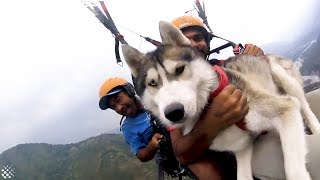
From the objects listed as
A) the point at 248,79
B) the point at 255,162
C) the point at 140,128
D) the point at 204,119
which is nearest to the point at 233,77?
the point at 248,79

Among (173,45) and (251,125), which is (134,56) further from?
(251,125)

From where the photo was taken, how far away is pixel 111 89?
28.5 ft

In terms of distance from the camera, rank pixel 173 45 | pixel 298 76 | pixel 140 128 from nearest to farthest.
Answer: pixel 173 45 → pixel 298 76 → pixel 140 128

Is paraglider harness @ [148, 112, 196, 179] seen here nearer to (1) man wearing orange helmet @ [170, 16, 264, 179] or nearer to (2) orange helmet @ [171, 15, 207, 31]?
(1) man wearing orange helmet @ [170, 16, 264, 179]

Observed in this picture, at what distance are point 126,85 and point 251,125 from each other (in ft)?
14.2

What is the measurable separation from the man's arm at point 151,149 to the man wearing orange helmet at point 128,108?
0.26m

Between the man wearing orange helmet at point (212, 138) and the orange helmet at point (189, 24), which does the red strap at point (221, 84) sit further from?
the orange helmet at point (189, 24)

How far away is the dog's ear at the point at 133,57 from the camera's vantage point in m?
5.78

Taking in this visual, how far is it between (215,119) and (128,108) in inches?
153

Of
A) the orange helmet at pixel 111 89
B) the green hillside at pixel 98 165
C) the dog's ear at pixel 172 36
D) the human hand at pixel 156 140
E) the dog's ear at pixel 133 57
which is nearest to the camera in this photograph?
the dog's ear at pixel 172 36

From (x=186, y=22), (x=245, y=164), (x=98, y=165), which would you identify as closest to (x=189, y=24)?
(x=186, y=22)

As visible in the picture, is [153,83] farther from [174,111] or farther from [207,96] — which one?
[174,111]

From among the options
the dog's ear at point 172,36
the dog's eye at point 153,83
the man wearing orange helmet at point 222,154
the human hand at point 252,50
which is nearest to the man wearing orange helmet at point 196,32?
the human hand at point 252,50

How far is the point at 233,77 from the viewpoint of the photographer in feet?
17.9
